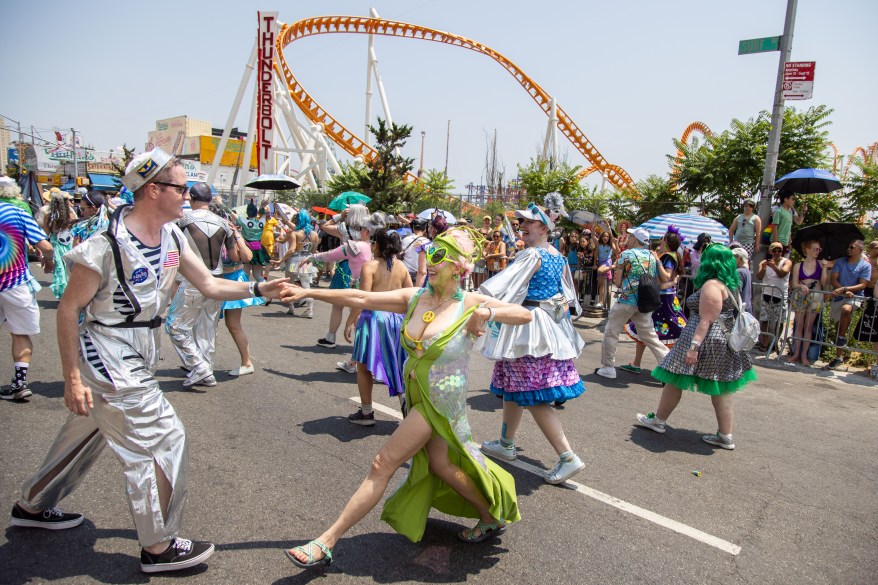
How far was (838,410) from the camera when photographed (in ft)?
21.5

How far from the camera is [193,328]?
6.13m

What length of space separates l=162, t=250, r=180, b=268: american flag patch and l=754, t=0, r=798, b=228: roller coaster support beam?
9649 millimetres

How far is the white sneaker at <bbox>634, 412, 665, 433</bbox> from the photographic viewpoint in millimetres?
5348

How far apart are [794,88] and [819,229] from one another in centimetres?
227

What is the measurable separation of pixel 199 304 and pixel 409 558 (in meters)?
4.01

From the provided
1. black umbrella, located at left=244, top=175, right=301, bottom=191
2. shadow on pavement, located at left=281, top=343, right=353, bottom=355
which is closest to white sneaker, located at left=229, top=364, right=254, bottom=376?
shadow on pavement, located at left=281, top=343, right=353, bottom=355

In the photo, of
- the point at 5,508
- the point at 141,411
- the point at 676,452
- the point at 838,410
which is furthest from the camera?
the point at 838,410

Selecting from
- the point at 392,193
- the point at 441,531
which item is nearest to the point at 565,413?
the point at 441,531

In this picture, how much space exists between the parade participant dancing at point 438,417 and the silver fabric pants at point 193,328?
3.33 metres

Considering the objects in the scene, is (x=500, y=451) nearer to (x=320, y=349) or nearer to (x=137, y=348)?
(x=137, y=348)

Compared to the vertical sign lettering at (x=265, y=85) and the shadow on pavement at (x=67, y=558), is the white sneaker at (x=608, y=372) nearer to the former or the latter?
the shadow on pavement at (x=67, y=558)

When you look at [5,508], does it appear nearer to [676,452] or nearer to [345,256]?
[345,256]

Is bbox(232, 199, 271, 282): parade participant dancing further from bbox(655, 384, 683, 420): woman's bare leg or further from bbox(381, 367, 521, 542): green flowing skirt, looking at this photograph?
bbox(381, 367, 521, 542): green flowing skirt

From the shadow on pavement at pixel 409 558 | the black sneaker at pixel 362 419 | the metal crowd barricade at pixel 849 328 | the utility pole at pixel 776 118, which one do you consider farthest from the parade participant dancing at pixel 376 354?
the utility pole at pixel 776 118
